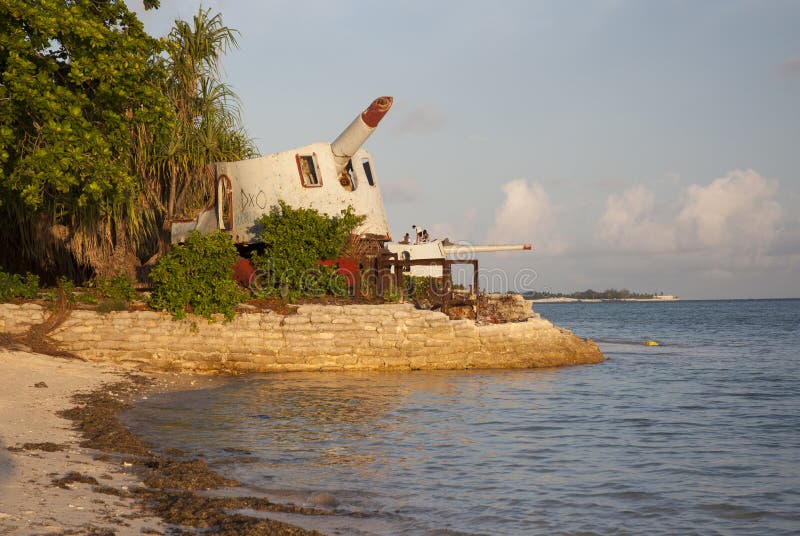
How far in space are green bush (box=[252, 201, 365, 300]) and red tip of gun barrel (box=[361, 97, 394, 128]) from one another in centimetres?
271

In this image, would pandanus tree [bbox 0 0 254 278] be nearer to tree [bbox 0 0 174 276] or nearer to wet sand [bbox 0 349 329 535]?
tree [bbox 0 0 174 276]

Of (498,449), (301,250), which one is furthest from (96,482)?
(301,250)

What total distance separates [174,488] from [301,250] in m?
13.1

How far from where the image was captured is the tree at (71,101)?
14.9m

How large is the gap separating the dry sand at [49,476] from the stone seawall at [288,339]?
4.46 meters

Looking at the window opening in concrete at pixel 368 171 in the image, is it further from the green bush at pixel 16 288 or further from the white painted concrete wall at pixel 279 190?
the green bush at pixel 16 288

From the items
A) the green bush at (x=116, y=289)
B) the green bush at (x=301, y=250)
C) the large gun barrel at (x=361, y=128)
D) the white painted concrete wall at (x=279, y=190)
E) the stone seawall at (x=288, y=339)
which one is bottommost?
the stone seawall at (x=288, y=339)

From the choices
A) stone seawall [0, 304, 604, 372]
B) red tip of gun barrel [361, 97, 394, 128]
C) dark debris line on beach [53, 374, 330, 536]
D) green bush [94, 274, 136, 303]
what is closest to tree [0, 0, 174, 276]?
green bush [94, 274, 136, 303]

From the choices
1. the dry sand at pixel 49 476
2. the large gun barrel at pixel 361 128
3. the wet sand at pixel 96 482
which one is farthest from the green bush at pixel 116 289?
the large gun barrel at pixel 361 128

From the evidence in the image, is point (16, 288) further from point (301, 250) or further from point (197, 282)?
point (301, 250)

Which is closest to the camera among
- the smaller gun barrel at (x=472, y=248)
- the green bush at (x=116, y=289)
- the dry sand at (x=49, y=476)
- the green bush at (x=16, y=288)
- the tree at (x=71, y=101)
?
the dry sand at (x=49, y=476)

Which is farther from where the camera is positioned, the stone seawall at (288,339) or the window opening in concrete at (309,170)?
the window opening in concrete at (309,170)

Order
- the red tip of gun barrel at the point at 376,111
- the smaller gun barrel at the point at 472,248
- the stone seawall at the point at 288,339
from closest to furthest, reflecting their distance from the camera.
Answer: the stone seawall at the point at 288,339 < the red tip of gun barrel at the point at 376,111 < the smaller gun barrel at the point at 472,248

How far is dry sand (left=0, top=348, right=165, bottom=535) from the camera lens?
228 inches
